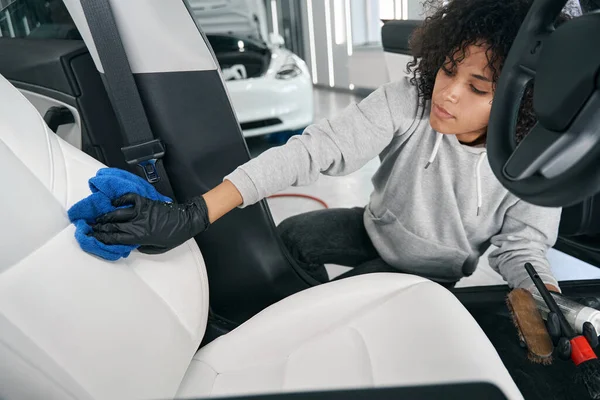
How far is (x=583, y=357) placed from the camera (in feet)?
2.14

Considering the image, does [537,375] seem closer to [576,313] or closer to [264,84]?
[576,313]

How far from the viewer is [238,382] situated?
0.71m

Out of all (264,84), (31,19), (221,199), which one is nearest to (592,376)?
(221,199)

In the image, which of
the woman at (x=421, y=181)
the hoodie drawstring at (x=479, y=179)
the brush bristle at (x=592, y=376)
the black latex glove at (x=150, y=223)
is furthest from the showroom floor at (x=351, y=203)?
the black latex glove at (x=150, y=223)

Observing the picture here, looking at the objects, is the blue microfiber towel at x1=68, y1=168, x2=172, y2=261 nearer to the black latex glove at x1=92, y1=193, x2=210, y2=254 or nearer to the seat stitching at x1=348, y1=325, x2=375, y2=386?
the black latex glove at x1=92, y1=193, x2=210, y2=254

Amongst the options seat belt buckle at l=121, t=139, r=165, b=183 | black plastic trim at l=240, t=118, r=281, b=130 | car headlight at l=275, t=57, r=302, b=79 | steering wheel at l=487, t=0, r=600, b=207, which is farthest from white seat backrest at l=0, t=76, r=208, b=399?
car headlight at l=275, t=57, r=302, b=79

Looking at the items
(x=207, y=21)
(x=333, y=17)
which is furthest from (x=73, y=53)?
(x=333, y=17)

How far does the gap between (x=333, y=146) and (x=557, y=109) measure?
0.47 metres

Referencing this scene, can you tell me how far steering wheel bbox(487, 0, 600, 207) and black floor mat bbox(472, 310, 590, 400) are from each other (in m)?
0.51

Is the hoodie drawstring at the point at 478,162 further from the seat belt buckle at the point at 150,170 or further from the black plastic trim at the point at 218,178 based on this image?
the seat belt buckle at the point at 150,170

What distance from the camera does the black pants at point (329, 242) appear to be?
117 centimetres

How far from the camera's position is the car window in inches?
43.9

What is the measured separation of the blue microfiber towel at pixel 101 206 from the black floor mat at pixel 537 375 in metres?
0.73

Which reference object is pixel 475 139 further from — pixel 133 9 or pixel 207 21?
pixel 207 21
